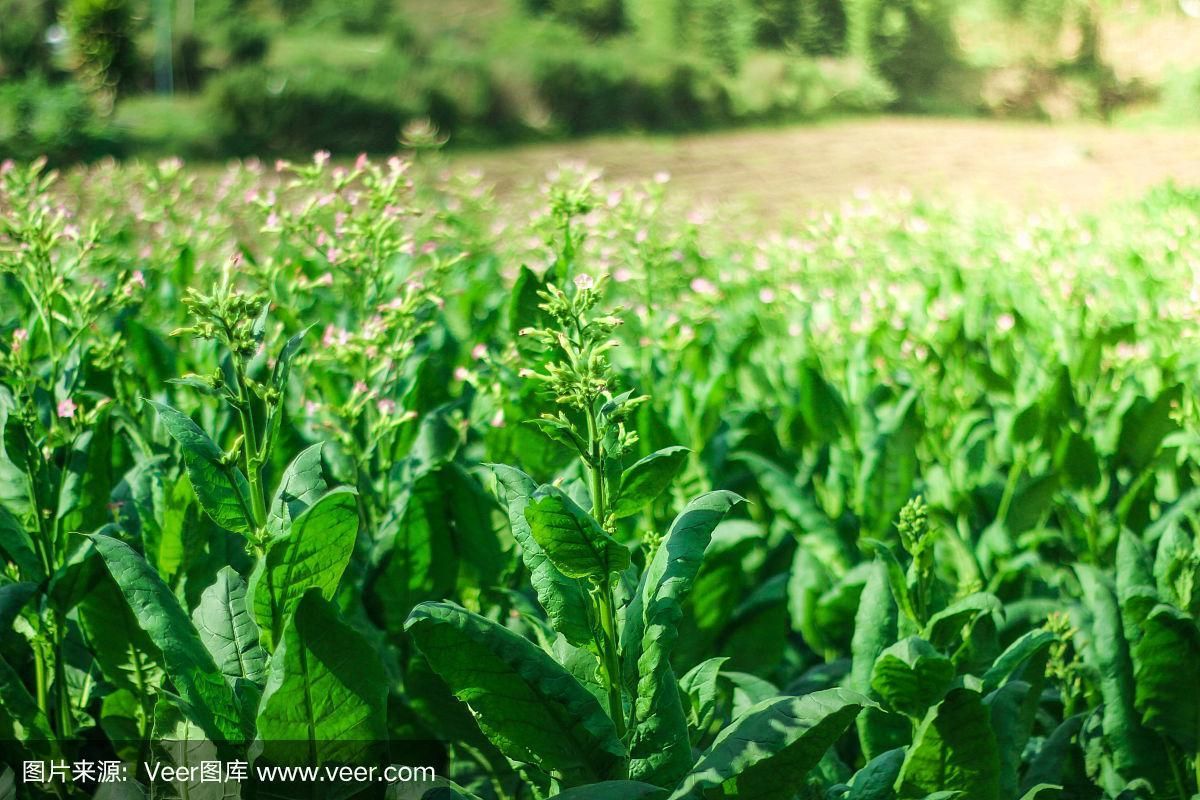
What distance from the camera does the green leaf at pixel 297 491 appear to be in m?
1.29

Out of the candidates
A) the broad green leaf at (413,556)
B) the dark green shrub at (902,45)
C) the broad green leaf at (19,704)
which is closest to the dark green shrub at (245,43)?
the dark green shrub at (902,45)

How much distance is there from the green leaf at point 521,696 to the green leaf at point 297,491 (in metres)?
0.26

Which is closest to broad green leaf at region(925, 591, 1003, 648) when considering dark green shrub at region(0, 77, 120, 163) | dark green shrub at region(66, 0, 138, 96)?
dark green shrub at region(0, 77, 120, 163)

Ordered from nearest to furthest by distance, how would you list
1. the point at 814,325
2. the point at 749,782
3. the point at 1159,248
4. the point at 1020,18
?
the point at 749,782 → the point at 814,325 → the point at 1159,248 → the point at 1020,18

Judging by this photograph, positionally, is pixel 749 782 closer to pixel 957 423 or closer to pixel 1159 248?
pixel 957 423

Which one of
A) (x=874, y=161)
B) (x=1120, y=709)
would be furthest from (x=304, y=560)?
(x=874, y=161)

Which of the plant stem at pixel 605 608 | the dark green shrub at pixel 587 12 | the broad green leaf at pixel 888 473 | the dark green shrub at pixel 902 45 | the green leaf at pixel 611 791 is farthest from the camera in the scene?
the dark green shrub at pixel 902 45

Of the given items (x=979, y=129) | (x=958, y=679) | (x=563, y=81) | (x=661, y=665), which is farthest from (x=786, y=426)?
(x=979, y=129)

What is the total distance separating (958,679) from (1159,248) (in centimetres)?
436

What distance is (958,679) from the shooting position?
1.47 meters

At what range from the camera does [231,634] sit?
132 cm

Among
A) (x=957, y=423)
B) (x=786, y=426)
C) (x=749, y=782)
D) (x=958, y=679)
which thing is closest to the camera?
(x=749, y=782)

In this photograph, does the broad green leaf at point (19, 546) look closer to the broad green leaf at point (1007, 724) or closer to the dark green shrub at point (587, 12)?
the broad green leaf at point (1007, 724)

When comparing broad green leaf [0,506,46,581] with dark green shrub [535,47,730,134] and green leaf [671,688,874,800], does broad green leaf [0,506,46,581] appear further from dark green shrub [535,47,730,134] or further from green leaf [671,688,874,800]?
dark green shrub [535,47,730,134]
